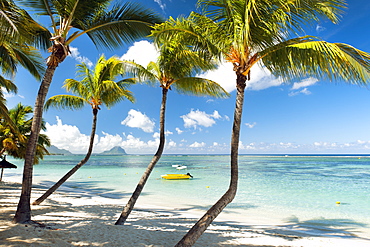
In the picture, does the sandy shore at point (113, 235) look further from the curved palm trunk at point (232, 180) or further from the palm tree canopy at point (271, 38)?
the palm tree canopy at point (271, 38)

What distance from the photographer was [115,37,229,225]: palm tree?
600cm

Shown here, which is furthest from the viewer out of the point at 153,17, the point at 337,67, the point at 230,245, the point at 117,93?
the point at 117,93

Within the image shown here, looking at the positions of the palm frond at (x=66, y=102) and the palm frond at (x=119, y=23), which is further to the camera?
the palm frond at (x=66, y=102)

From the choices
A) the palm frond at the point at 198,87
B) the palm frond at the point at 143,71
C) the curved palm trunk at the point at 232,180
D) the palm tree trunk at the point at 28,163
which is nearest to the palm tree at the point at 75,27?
the palm tree trunk at the point at 28,163

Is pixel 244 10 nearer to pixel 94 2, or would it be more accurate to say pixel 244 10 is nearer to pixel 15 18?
pixel 94 2

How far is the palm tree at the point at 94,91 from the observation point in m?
8.13

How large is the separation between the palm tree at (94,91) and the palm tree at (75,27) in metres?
1.79

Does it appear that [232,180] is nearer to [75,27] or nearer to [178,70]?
[178,70]

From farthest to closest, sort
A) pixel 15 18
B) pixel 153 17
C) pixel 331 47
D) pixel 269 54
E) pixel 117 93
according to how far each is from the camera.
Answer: pixel 117 93 → pixel 153 17 → pixel 15 18 → pixel 269 54 → pixel 331 47

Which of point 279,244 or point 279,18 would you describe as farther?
point 279,244

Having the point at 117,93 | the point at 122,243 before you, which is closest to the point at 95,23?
the point at 117,93

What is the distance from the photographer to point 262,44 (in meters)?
4.28

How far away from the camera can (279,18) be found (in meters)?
4.02

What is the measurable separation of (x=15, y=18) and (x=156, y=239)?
5106mm
